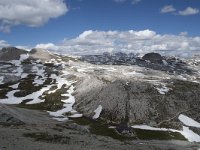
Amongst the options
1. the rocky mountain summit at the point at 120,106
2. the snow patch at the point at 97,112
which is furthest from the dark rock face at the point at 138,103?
the snow patch at the point at 97,112

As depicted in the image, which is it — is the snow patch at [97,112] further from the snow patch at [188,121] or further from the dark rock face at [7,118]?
the dark rock face at [7,118]

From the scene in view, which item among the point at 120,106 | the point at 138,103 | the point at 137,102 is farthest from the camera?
the point at 137,102

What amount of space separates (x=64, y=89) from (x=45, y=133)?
279ft

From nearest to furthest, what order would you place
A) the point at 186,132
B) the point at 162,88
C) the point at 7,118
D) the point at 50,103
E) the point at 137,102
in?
the point at 7,118 < the point at 186,132 < the point at 137,102 < the point at 50,103 < the point at 162,88

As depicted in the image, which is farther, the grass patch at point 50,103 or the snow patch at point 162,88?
the snow patch at point 162,88

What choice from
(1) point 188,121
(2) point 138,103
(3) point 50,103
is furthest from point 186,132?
(3) point 50,103

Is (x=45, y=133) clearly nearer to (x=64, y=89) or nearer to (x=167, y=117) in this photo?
(x=167, y=117)

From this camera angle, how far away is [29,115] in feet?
376

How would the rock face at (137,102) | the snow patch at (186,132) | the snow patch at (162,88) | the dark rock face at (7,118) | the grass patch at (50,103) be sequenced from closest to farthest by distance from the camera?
the dark rock face at (7,118)
the snow patch at (186,132)
the rock face at (137,102)
the grass patch at (50,103)
the snow patch at (162,88)

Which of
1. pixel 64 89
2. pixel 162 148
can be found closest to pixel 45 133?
pixel 162 148

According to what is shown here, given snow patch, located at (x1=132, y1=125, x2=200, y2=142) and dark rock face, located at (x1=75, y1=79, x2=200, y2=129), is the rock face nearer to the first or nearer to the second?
dark rock face, located at (x1=75, y1=79, x2=200, y2=129)

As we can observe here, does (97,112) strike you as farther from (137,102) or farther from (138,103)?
(138,103)

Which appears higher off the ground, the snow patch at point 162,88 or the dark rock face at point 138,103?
the snow patch at point 162,88

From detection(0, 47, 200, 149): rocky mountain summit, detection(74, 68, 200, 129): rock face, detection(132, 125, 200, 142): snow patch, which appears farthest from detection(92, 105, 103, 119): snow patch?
detection(132, 125, 200, 142): snow patch
